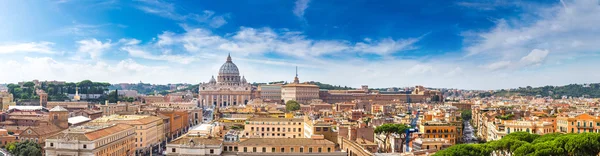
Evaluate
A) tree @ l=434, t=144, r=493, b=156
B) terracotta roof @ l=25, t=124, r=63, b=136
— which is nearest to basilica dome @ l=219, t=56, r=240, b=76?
terracotta roof @ l=25, t=124, r=63, b=136

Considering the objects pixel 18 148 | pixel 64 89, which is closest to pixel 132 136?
pixel 18 148

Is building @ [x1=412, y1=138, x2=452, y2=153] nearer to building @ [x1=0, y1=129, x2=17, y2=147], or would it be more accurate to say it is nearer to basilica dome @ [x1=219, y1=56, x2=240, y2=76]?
building @ [x1=0, y1=129, x2=17, y2=147]

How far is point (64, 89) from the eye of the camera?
13275 centimetres

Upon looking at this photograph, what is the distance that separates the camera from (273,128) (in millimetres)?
54906

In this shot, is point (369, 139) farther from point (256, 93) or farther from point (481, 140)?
point (256, 93)

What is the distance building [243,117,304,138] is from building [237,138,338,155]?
1301 centimetres

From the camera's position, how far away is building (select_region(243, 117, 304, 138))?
179ft

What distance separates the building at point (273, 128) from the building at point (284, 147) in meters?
13.0

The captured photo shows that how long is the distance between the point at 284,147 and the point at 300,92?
120 meters

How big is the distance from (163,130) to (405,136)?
1391 inches

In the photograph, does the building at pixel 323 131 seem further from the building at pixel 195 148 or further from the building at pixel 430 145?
the building at pixel 195 148

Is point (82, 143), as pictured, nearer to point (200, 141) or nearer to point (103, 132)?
point (103, 132)

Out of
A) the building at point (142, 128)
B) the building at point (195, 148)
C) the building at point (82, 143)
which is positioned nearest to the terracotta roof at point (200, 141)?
the building at point (195, 148)

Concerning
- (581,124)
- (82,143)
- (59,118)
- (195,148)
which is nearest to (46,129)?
(59,118)
